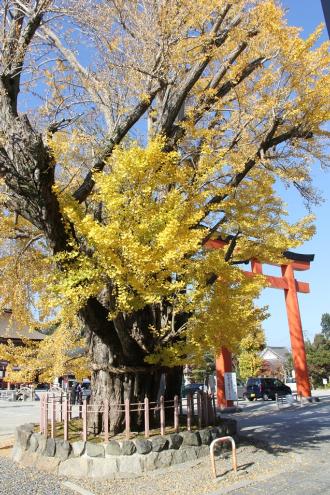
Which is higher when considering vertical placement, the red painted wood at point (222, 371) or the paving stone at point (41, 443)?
the red painted wood at point (222, 371)

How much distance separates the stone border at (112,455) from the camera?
6656mm

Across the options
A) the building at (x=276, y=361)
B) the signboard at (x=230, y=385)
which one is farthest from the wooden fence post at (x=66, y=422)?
the building at (x=276, y=361)

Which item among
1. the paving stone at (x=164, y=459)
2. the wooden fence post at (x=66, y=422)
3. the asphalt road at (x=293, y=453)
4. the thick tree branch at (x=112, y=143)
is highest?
the thick tree branch at (x=112, y=143)

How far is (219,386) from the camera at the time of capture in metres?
17.4

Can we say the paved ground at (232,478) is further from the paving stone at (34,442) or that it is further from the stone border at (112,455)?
the paving stone at (34,442)

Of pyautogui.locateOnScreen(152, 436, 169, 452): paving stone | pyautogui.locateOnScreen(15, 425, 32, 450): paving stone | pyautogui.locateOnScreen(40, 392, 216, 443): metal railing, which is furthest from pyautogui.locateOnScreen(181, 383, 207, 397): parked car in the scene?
pyautogui.locateOnScreen(15, 425, 32, 450): paving stone

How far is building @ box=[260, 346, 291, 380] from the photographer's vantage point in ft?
143

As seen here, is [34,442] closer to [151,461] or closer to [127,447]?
[127,447]

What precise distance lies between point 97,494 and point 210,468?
6.49 ft

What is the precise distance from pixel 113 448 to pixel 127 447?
228 millimetres

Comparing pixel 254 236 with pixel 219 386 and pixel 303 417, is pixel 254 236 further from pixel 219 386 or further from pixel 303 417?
pixel 219 386

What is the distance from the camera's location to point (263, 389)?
2514 centimetres

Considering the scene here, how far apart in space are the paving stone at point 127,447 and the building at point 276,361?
1463 inches

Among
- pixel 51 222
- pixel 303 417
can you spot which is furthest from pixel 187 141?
pixel 303 417
